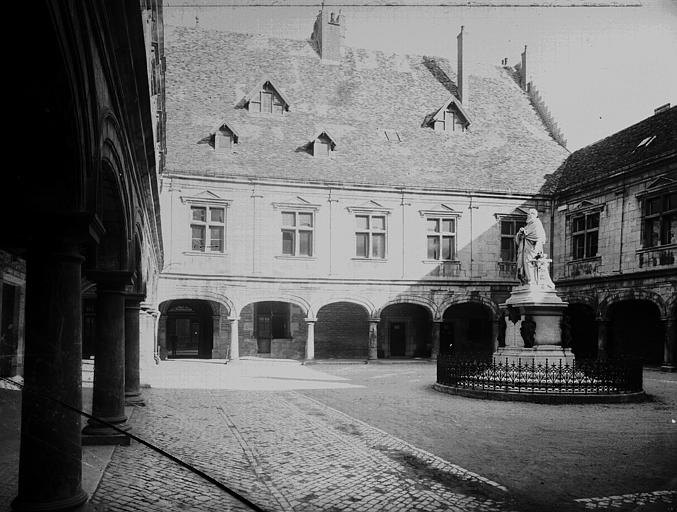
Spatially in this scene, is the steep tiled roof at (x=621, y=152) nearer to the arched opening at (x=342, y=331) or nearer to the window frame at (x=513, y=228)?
the window frame at (x=513, y=228)

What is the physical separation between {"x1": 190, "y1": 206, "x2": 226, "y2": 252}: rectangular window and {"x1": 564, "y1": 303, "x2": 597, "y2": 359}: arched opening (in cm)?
1490


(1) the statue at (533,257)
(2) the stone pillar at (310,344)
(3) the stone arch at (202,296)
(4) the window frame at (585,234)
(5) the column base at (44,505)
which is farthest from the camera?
(2) the stone pillar at (310,344)

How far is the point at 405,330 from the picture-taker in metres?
30.9

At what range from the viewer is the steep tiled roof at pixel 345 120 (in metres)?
26.6

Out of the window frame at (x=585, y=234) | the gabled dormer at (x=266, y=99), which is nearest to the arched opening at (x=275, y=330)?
the gabled dormer at (x=266, y=99)

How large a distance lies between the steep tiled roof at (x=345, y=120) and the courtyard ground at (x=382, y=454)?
14.0 metres

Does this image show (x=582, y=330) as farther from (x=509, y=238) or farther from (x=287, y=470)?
(x=287, y=470)

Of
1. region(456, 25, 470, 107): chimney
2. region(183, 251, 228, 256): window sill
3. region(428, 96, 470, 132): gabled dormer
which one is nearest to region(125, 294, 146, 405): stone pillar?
region(183, 251, 228, 256): window sill

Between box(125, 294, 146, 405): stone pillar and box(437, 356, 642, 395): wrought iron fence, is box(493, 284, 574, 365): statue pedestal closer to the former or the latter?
box(437, 356, 642, 395): wrought iron fence

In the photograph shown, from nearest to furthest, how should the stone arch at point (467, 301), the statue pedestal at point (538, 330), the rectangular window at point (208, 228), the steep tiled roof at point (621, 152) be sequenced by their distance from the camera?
1. the statue pedestal at point (538, 330)
2. the steep tiled roof at point (621, 152)
3. the rectangular window at point (208, 228)
4. the stone arch at point (467, 301)

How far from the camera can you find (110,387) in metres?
8.52

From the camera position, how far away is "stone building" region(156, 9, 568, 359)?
25719 mm

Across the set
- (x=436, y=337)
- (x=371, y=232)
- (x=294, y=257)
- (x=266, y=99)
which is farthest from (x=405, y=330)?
(x=266, y=99)

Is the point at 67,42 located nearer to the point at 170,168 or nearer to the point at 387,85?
the point at 170,168
